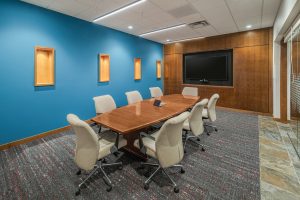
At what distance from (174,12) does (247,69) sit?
341 centimetres

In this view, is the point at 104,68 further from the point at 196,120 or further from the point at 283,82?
the point at 283,82

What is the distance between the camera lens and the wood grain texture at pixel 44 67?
3449 mm

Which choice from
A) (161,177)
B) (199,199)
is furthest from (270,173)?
(161,177)

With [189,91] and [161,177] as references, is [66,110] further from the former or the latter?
[189,91]

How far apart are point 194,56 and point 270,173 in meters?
5.38

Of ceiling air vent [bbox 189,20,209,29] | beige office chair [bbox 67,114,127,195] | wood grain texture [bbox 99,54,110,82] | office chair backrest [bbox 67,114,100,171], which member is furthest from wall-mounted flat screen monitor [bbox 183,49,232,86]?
office chair backrest [bbox 67,114,100,171]

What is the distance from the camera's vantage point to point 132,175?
7.26 feet

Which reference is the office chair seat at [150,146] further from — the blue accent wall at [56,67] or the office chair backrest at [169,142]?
the blue accent wall at [56,67]

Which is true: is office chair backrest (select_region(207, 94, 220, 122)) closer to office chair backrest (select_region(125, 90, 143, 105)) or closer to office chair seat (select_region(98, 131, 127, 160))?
office chair backrest (select_region(125, 90, 143, 105))

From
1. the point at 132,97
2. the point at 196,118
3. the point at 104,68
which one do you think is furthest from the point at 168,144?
the point at 104,68

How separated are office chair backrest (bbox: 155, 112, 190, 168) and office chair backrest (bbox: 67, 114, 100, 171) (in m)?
0.70

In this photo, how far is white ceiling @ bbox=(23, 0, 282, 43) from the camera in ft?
10.7

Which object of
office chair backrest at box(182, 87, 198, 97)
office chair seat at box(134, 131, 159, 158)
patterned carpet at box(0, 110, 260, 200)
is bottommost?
patterned carpet at box(0, 110, 260, 200)

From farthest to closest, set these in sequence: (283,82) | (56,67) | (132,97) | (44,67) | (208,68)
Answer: (208,68), (283,82), (132,97), (56,67), (44,67)
